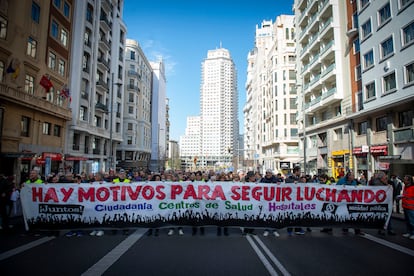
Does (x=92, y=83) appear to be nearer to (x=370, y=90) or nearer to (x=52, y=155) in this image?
(x=52, y=155)

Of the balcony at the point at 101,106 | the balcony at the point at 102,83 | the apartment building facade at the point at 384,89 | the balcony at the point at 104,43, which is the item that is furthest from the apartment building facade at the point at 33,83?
the apartment building facade at the point at 384,89

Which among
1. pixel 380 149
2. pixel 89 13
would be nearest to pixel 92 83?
pixel 89 13

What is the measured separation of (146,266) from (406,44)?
22.4 metres

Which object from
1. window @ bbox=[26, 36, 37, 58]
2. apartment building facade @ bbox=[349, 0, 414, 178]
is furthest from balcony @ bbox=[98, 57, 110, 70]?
apartment building facade @ bbox=[349, 0, 414, 178]

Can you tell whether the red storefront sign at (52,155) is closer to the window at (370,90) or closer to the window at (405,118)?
the window at (370,90)

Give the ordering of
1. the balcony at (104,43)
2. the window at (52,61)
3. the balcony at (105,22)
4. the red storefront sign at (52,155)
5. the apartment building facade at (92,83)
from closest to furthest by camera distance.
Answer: the red storefront sign at (52,155), the window at (52,61), the apartment building facade at (92,83), the balcony at (104,43), the balcony at (105,22)

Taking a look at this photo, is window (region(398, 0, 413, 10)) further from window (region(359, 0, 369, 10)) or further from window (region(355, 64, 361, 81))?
window (region(355, 64, 361, 81))

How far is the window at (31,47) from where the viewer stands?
23.8 m

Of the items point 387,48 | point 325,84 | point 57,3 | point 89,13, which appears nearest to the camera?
point 387,48

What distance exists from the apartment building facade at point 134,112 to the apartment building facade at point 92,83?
12377mm

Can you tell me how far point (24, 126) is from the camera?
23.2m

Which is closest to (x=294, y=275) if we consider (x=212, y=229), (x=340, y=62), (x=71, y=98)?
(x=212, y=229)

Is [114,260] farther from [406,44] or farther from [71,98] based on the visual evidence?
[71,98]

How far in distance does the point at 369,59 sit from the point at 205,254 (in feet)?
82.8
